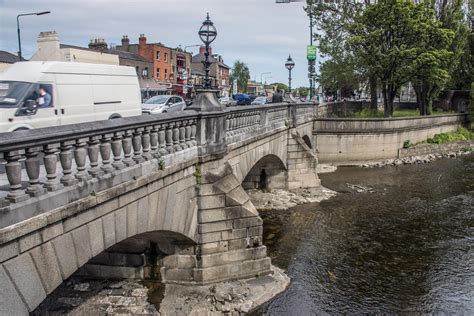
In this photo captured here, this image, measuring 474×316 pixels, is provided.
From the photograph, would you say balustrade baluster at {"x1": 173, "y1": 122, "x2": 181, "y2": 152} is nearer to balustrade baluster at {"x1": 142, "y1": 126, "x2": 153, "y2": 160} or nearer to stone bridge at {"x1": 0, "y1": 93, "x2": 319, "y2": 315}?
stone bridge at {"x1": 0, "y1": 93, "x2": 319, "y2": 315}

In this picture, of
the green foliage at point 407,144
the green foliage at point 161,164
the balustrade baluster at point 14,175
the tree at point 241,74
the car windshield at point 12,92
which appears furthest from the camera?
the tree at point 241,74

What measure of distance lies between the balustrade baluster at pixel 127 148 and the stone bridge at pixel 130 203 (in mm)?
17

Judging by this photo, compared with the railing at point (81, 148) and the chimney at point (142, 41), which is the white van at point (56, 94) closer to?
the railing at point (81, 148)

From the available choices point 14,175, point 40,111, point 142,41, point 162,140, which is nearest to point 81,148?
point 14,175

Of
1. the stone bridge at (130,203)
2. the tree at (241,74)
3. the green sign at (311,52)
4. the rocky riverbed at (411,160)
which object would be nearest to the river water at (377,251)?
the stone bridge at (130,203)

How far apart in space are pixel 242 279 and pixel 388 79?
2744 centimetres

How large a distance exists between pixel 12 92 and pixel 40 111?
0.80m

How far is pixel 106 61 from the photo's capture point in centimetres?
3456

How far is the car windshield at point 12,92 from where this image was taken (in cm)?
1104

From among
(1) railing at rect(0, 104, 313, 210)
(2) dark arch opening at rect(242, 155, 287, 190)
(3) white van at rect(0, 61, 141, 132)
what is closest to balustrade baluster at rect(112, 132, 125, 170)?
(1) railing at rect(0, 104, 313, 210)

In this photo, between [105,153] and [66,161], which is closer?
[66,161]

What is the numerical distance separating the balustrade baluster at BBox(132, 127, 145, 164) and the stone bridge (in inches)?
0.6

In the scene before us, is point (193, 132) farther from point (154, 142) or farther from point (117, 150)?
point (117, 150)

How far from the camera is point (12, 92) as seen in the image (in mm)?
11391
